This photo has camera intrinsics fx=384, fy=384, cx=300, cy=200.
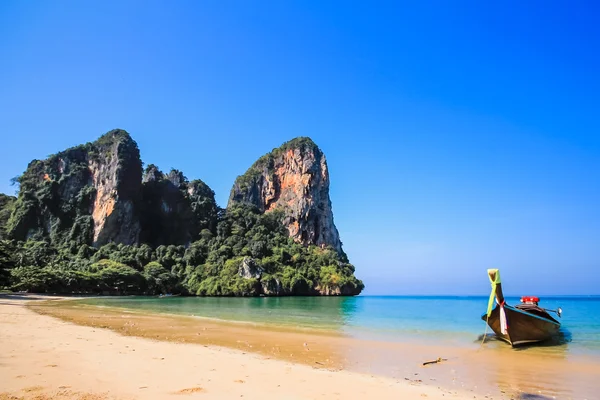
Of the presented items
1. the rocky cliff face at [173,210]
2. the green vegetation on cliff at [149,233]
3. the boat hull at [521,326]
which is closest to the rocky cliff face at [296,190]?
the green vegetation on cliff at [149,233]

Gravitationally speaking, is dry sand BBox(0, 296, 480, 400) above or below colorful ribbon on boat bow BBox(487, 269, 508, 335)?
below

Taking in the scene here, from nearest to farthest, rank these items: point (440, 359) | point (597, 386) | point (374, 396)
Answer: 1. point (374, 396)
2. point (597, 386)
3. point (440, 359)

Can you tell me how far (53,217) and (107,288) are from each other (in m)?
34.5

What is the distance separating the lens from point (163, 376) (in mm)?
7160

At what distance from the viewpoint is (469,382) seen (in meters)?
8.70

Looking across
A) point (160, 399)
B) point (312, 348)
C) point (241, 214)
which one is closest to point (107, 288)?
point (241, 214)

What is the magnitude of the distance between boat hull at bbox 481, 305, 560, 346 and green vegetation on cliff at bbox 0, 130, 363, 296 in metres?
57.9

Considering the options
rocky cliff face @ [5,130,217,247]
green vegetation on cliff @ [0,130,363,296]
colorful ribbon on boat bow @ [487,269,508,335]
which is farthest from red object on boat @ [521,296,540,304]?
rocky cliff face @ [5,130,217,247]

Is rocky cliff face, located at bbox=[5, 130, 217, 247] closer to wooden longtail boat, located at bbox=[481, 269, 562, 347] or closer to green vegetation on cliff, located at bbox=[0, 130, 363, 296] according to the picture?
green vegetation on cliff, located at bbox=[0, 130, 363, 296]

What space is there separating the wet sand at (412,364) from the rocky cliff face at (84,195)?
7612cm

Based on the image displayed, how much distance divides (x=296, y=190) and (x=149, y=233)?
130 ft

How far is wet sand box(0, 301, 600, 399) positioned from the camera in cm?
786

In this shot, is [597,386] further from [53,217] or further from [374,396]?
[53,217]

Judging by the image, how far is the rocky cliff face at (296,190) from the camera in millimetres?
101625
